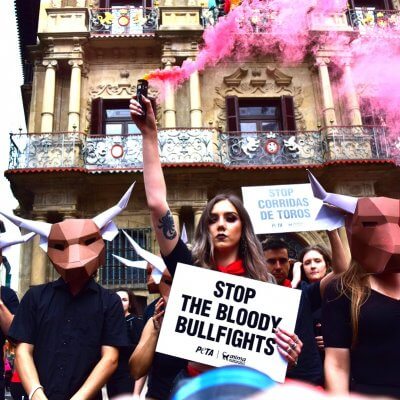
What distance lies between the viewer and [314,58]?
1460 cm

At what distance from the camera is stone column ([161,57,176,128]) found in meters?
13.6

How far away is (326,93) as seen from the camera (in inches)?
552

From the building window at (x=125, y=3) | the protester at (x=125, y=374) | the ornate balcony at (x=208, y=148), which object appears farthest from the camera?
the building window at (x=125, y=3)

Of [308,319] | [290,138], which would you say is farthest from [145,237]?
[308,319]

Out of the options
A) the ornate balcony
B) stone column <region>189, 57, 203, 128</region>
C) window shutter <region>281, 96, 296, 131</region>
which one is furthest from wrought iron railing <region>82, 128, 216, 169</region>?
window shutter <region>281, 96, 296, 131</region>

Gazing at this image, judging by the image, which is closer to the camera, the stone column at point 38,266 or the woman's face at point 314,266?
the woman's face at point 314,266

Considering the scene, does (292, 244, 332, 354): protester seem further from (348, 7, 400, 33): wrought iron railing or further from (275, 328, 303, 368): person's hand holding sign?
(348, 7, 400, 33): wrought iron railing

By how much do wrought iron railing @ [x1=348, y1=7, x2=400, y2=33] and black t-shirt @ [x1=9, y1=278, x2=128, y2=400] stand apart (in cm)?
1441

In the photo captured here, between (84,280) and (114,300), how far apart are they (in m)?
0.23

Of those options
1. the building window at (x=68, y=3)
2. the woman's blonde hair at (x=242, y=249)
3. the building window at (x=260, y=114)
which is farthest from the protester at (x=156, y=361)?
the building window at (x=68, y=3)

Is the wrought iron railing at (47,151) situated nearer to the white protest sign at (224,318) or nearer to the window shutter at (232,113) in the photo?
the window shutter at (232,113)

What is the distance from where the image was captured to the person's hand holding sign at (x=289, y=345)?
2.19 meters

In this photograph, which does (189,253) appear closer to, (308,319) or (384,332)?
(308,319)

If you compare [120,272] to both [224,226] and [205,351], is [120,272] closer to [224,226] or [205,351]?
[224,226]
